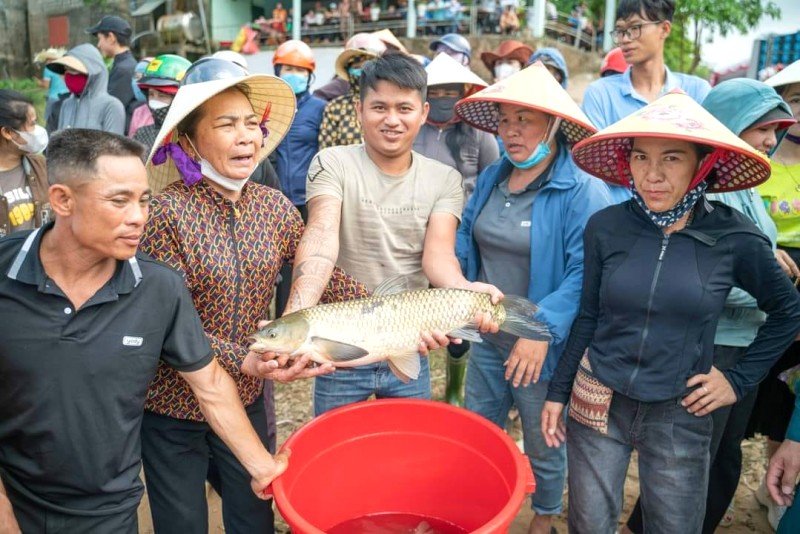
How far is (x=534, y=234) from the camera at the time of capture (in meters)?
2.85

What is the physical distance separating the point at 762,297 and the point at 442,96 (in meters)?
2.76

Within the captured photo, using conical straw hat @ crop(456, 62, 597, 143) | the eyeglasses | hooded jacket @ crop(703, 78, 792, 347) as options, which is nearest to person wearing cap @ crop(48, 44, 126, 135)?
conical straw hat @ crop(456, 62, 597, 143)

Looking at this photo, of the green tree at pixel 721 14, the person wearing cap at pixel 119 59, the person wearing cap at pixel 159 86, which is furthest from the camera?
the green tree at pixel 721 14

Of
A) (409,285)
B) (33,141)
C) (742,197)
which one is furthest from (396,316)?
(33,141)

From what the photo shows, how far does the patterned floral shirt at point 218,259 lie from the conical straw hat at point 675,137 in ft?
4.52

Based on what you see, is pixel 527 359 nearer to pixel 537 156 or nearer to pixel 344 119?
pixel 537 156

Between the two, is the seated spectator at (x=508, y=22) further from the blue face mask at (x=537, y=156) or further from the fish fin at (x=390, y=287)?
the fish fin at (x=390, y=287)

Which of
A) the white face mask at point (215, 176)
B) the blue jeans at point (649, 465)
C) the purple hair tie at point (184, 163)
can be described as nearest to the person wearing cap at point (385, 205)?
the white face mask at point (215, 176)

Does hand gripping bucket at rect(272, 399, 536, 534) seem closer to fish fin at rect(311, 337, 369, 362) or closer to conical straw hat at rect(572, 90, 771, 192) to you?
fish fin at rect(311, 337, 369, 362)

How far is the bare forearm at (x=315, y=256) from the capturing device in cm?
250

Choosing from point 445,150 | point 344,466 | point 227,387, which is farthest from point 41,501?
point 445,150

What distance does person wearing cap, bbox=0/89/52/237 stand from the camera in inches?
147

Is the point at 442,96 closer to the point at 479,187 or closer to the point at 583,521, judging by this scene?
the point at 479,187

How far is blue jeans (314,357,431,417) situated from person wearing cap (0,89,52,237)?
228cm
